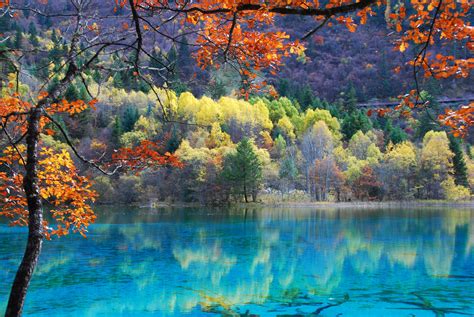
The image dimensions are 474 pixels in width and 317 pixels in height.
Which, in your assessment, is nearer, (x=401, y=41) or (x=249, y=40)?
(x=401, y=41)

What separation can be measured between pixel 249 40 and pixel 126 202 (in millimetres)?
48307

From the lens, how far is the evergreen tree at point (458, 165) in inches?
2087

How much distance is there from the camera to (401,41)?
13.4ft

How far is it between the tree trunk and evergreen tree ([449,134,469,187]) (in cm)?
5478

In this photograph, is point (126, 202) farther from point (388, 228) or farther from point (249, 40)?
point (249, 40)

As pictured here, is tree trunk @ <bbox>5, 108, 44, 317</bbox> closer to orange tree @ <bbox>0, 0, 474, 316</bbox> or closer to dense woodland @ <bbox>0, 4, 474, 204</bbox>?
orange tree @ <bbox>0, 0, 474, 316</bbox>

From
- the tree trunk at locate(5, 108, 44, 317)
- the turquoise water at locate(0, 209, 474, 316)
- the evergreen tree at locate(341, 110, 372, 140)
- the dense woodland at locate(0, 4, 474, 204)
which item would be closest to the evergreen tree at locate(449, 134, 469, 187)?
the dense woodland at locate(0, 4, 474, 204)

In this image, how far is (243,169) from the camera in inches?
1839

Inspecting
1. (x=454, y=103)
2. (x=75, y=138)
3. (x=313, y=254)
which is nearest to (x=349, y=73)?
(x=454, y=103)

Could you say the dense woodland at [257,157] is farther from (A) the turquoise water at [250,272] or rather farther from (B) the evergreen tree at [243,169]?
(A) the turquoise water at [250,272]

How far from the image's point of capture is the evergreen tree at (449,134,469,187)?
53000mm

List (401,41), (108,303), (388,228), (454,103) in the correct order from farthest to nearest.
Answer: (454,103), (388,228), (108,303), (401,41)

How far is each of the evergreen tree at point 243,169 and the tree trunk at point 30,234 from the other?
41732 millimetres

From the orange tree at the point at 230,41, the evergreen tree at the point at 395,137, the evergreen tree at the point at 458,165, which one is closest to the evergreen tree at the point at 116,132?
the evergreen tree at the point at 395,137
